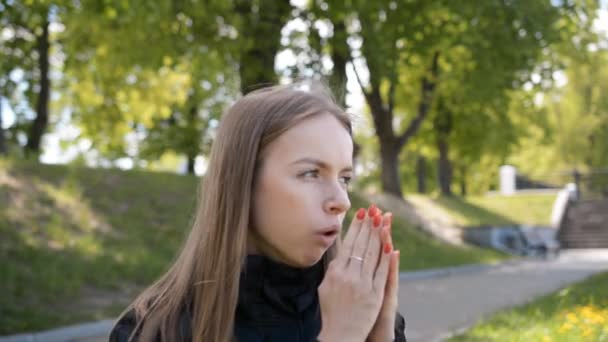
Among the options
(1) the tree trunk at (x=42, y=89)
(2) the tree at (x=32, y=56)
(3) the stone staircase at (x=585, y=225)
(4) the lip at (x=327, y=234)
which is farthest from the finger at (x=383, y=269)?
(3) the stone staircase at (x=585, y=225)

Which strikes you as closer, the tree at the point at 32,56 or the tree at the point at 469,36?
the tree at the point at 469,36

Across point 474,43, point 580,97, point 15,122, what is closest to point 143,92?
point 15,122

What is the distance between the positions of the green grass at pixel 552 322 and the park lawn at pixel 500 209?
17.4 m

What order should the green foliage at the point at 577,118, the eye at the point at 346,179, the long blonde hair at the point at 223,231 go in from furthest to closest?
the green foliage at the point at 577,118
the eye at the point at 346,179
the long blonde hair at the point at 223,231

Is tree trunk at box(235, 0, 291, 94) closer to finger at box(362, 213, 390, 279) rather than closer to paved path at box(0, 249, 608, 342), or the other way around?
paved path at box(0, 249, 608, 342)

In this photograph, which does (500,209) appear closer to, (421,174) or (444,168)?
(444,168)

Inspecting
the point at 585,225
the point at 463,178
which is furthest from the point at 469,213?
the point at 463,178

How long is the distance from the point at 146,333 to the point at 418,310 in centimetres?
888

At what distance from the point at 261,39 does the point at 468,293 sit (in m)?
5.74

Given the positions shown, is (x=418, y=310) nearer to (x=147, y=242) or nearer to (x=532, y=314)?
(x=532, y=314)

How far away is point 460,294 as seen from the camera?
12188 millimetres

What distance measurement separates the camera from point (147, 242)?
1230 cm

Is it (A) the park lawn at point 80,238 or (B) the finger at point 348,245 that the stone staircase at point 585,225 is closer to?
(A) the park lawn at point 80,238

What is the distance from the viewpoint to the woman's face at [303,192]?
1.56m
